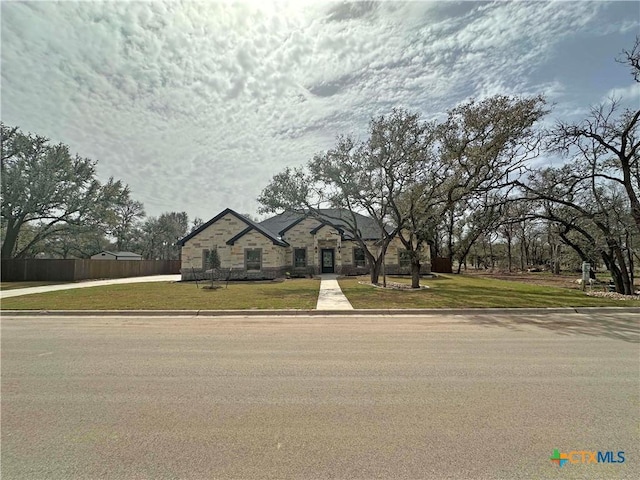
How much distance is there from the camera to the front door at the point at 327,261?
102ft

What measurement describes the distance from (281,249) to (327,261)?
4.78 meters

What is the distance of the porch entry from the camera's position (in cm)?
3094

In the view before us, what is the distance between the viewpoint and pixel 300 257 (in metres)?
30.6

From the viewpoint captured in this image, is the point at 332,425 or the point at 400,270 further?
the point at 400,270

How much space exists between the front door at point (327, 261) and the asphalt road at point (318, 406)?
2354 centimetres

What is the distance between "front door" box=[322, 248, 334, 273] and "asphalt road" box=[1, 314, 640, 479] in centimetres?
2354

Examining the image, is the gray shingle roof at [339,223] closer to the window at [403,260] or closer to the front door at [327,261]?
the front door at [327,261]

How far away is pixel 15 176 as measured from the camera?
90.0 ft

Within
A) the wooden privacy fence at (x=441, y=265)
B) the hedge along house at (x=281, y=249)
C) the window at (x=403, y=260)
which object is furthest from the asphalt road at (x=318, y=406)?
the wooden privacy fence at (x=441, y=265)

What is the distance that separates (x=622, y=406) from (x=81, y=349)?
8324 millimetres

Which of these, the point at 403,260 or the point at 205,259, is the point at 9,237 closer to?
the point at 205,259

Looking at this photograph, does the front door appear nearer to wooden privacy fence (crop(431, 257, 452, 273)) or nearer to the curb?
wooden privacy fence (crop(431, 257, 452, 273))

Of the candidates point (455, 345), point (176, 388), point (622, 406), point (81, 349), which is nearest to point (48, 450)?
point (176, 388)

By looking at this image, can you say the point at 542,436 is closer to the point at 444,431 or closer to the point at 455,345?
the point at 444,431
